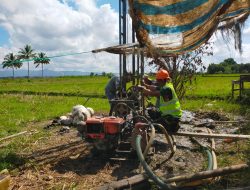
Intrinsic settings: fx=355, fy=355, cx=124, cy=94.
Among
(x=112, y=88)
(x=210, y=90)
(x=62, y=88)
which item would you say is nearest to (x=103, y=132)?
(x=112, y=88)

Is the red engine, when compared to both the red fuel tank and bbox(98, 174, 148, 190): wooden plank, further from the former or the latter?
bbox(98, 174, 148, 190): wooden plank

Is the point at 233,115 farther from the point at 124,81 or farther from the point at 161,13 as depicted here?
the point at 161,13

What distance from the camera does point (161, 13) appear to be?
627cm

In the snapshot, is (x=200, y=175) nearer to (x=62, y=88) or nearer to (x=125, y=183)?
(x=125, y=183)

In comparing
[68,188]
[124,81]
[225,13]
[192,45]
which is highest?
[225,13]

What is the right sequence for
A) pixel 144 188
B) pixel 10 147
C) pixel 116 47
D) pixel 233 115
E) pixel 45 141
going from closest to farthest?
pixel 144 188, pixel 116 47, pixel 10 147, pixel 45 141, pixel 233 115

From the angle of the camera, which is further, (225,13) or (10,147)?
(10,147)

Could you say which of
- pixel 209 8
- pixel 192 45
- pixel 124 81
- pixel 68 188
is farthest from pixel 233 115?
pixel 68 188

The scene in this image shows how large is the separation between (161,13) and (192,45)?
1094 millimetres

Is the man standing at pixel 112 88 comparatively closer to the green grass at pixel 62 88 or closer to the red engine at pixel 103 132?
the red engine at pixel 103 132

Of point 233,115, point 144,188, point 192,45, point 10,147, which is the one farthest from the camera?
point 233,115

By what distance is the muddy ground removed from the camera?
19.8 feet

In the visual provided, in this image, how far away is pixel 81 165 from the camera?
684cm

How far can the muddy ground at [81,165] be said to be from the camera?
6.03 metres
